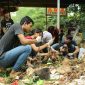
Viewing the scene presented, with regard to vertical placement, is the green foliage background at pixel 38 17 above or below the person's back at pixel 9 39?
below

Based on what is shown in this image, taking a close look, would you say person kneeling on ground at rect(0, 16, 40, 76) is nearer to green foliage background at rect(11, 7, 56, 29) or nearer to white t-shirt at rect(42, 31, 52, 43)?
white t-shirt at rect(42, 31, 52, 43)

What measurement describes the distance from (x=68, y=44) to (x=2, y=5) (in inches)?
222

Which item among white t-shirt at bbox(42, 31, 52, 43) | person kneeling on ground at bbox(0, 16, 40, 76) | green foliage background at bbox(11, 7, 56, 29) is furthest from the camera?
green foliage background at bbox(11, 7, 56, 29)

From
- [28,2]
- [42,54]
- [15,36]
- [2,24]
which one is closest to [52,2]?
[28,2]

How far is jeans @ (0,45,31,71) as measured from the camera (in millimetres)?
7797

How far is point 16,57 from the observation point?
7.88m

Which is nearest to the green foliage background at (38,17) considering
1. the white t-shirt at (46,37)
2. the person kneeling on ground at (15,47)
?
the white t-shirt at (46,37)

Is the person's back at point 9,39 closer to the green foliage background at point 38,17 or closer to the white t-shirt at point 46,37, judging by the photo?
the white t-shirt at point 46,37

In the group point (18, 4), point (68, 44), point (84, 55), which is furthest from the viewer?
point (18, 4)

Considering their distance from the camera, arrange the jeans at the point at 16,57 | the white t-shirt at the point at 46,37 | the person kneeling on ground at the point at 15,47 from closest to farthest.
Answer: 1. the person kneeling on ground at the point at 15,47
2. the jeans at the point at 16,57
3. the white t-shirt at the point at 46,37

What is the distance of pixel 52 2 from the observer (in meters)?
17.7

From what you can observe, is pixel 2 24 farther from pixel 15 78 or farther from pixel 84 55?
pixel 15 78

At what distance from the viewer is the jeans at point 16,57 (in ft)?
25.6

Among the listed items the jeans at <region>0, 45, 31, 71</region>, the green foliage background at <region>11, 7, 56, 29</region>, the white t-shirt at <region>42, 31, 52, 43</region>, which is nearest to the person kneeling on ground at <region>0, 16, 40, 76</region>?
the jeans at <region>0, 45, 31, 71</region>
